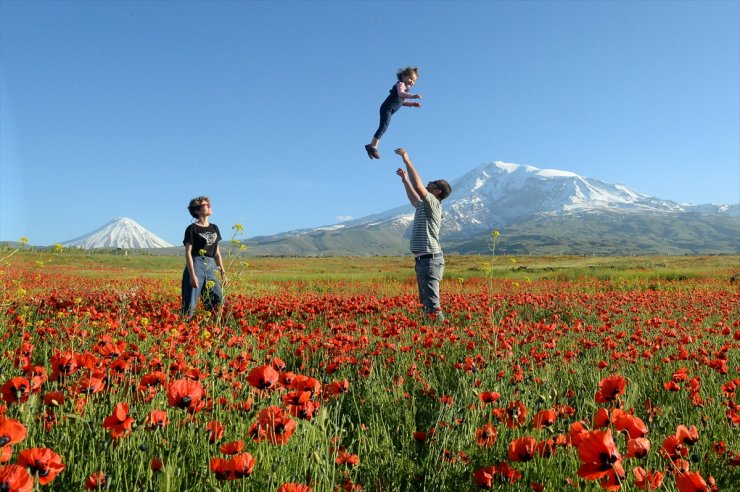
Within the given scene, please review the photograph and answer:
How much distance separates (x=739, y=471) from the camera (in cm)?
242

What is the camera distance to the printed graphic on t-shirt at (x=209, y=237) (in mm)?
7002

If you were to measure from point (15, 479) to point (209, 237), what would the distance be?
6.08 metres

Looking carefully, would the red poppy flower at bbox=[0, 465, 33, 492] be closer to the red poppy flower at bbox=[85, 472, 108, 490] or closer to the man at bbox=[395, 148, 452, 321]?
the red poppy flower at bbox=[85, 472, 108, 490]

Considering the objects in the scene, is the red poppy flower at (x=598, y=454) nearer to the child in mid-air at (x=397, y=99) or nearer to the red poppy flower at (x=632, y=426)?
the red poppy flower at (x=632, y=426)

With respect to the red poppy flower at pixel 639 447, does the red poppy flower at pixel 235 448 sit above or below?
above

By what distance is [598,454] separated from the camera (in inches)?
54.9

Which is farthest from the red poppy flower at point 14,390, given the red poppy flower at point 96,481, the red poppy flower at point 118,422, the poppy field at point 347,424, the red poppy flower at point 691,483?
the red poppy flower at point 691,483

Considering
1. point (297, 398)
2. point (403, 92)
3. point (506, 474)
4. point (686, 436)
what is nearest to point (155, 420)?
point (297, 398)

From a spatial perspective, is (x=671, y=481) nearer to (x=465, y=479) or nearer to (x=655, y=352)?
(x=465, y=479)

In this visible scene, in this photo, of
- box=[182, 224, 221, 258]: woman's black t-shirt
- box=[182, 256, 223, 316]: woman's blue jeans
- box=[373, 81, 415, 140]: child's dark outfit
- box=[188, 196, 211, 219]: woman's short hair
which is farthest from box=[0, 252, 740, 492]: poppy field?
box=[373, 81, 415, 140]: child's dark outfit

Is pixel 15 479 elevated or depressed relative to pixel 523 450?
elevated

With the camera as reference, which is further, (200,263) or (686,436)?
(200,263)

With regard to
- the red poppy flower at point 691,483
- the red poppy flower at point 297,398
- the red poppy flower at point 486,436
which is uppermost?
the red poppy flower at point 297,398

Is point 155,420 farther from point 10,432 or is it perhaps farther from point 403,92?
point 403,92
